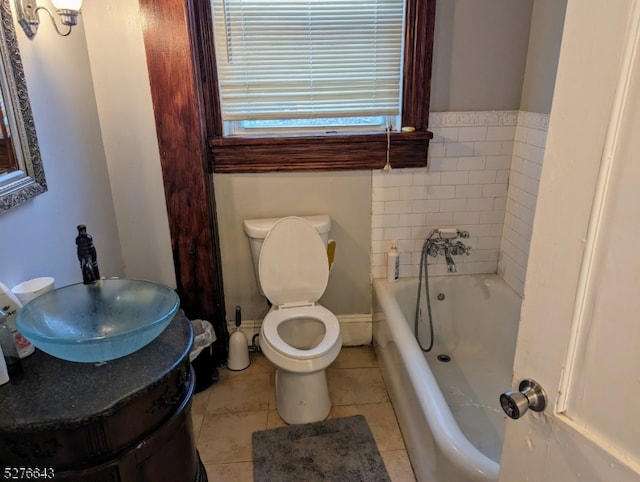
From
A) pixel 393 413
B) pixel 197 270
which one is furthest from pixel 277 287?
pixel 393 413

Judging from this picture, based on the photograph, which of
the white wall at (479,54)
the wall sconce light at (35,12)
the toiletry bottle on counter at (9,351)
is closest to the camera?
the toiletry bottle on counter at (9,351)

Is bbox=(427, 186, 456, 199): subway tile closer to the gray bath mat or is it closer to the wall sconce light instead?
the gray bath mat

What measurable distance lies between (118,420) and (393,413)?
4.61 feet

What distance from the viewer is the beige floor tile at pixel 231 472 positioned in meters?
1.82

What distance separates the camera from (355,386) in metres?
2.35

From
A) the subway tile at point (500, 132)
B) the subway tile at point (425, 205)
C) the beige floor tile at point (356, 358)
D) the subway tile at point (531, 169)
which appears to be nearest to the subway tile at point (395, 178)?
the subway tile at point (425, 205)

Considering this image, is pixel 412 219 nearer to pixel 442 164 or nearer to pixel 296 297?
pixel 442 164

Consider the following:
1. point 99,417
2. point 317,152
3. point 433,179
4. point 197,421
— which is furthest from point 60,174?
point 433,179

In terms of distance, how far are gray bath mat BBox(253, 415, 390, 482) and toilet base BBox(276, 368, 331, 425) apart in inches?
1.6

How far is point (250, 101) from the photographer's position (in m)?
2.26

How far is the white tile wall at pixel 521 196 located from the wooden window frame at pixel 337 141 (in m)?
0.47

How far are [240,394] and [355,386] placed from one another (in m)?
0.59

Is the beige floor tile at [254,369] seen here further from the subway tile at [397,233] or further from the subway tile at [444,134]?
the subway tile at [444,134]

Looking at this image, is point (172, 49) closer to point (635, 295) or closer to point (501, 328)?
point (635, 295)
